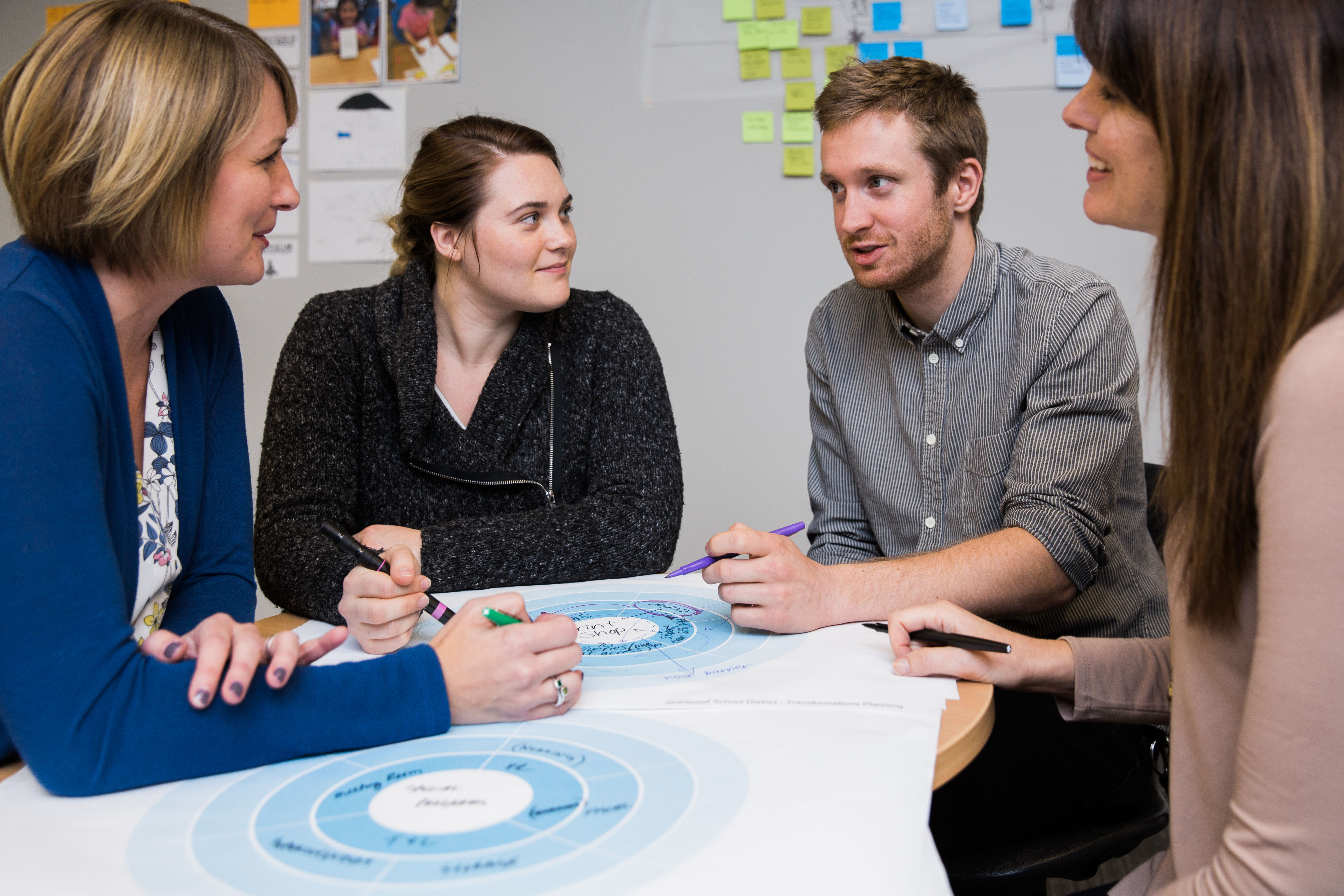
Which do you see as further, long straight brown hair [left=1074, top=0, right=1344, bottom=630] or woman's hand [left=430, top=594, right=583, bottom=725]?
woman's hand [left=430, top=594, right=583, bottom=725]

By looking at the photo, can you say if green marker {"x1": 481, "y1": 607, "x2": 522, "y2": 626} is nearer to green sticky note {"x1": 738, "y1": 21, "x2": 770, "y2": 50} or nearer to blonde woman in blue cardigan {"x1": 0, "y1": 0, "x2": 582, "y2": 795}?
blonde woman in blue cardigan {"x1": 0, "y1": 0, "x2": 582, "y2": 795}

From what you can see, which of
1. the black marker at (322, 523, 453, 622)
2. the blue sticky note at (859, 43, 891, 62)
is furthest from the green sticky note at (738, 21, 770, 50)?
the black marker at (322, 523, 453, 622)

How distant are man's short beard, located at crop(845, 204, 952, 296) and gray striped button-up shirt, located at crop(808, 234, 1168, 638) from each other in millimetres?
55

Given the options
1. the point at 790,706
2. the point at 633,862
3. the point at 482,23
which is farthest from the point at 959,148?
the point at 482,23

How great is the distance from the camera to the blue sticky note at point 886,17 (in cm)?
251

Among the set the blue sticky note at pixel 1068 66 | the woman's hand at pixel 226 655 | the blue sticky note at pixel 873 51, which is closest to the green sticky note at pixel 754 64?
the blue sticky note at pixel 873 51

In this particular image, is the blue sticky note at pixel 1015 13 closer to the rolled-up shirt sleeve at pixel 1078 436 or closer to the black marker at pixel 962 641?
the rolled-up shirt sleeve at pixel 1078 436

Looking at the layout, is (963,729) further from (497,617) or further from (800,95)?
(800,95)

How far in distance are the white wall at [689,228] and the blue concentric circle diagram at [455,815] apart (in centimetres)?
200

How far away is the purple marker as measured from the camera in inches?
42.2

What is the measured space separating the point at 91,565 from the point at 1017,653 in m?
0.80

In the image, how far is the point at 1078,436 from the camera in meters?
1.28

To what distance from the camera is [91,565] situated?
712mm

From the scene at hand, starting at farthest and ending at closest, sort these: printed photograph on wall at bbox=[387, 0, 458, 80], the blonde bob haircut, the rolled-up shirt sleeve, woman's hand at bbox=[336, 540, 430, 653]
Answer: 1. printed photograph on wall at bbox=[387, 0, 458, 80]
2. the rolled-up shirt sleeve
3. woman's hand at bbox=[336, 540, 430, 653]
4. the blonde bob haircut
